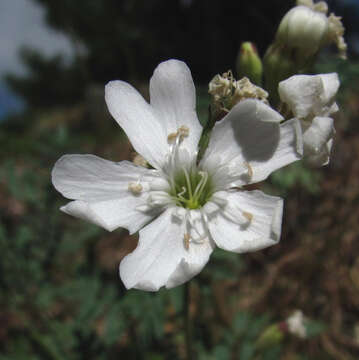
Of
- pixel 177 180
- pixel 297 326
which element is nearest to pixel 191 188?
pixel 177 180

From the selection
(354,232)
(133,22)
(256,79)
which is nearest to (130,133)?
(256,79)

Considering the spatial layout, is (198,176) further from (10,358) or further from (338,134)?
(338,134)

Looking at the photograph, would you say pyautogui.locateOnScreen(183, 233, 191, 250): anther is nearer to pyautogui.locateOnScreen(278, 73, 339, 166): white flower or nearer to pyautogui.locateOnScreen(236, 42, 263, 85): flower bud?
pyautogui.locateOnScreen(278, 73, 339, 166): white flower

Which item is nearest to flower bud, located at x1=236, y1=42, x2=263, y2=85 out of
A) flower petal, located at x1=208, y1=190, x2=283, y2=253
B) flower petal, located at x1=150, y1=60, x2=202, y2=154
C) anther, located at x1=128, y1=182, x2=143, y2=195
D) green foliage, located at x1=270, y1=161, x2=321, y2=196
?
flower petal, located at x1=150, y1=60, x2=202, y2=154

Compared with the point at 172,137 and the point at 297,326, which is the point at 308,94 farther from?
the point at 297,326

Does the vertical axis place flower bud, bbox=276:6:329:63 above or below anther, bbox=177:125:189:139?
above

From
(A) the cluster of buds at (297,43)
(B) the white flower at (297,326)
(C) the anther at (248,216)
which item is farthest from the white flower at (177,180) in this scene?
(B) the white flower at (297,326)
